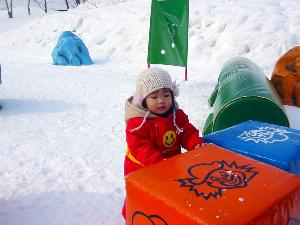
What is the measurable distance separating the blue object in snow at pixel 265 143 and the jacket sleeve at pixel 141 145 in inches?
15.2

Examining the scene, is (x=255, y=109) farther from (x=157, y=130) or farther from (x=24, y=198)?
(x=24, y=198)

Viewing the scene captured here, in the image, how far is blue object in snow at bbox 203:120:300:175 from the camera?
2.05 meters

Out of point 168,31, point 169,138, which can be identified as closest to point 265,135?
point 169,138

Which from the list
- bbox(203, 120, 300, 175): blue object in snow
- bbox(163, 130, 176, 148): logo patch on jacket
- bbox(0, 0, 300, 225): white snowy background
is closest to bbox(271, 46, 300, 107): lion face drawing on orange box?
bbox(0, 0, 300, 225): white snowy background

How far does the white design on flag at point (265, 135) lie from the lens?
2353 millimetres

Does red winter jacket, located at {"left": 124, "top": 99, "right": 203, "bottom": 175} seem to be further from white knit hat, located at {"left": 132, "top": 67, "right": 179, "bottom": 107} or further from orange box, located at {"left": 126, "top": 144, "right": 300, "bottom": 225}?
orange box, located at {"left": 126, "top": 144, "right": 300, "bottom": 225}

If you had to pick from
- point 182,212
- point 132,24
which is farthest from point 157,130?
point 132,24

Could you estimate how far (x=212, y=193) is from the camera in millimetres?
1591

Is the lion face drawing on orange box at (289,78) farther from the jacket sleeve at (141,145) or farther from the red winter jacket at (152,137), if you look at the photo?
the jacket sleeve at (141,145)

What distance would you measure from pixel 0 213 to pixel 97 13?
14.0m

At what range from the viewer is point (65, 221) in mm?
Answer: 2750

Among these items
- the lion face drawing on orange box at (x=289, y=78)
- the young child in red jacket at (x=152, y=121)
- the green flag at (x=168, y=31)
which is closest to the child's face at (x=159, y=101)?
the young child in red jacket at (x=152, y=121)

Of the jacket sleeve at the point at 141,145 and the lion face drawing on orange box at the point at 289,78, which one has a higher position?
the jacket sleeve at the point at 141,145

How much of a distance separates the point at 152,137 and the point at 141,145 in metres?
0.13
